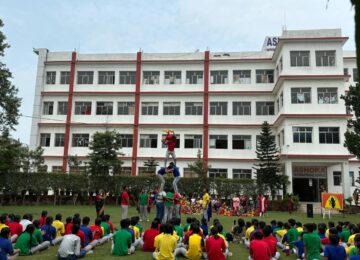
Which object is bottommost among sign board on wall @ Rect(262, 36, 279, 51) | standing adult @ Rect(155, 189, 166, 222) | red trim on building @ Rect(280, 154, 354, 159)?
standing adult @ Rect(155, 189, 166, 222)

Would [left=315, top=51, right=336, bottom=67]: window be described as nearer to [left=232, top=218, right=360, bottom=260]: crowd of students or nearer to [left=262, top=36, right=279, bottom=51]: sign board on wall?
[left=262, top=36, right=279, bottom=51]: sign board on wall

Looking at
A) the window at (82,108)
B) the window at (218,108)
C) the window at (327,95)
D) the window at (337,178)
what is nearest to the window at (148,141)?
the window at (218,108)

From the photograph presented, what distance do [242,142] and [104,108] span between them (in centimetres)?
1468

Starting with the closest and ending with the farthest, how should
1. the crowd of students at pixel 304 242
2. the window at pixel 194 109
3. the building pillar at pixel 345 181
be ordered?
the crowd of students at pixel 304 242 < the building pillar at pixel 345 181 < the window at pixel 194 109

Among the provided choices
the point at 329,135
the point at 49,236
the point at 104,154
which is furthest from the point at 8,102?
the point at 329,135

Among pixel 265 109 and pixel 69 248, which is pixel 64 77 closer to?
pixel 265 109

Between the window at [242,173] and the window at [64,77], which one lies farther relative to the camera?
the window at [64,77]

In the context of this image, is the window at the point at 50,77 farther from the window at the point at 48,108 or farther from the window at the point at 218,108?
the window at the point at 218,108

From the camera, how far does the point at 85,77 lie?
37.8 metres

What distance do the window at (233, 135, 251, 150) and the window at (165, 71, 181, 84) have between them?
8390 mm

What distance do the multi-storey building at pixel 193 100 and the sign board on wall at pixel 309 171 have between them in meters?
0.09

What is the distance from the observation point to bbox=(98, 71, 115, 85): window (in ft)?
123

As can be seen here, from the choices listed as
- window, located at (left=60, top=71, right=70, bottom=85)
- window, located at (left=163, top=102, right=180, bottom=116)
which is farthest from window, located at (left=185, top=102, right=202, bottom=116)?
window, located at (left=60, top=71, right=70, bottom=85)

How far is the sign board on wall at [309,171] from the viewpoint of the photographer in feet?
103
